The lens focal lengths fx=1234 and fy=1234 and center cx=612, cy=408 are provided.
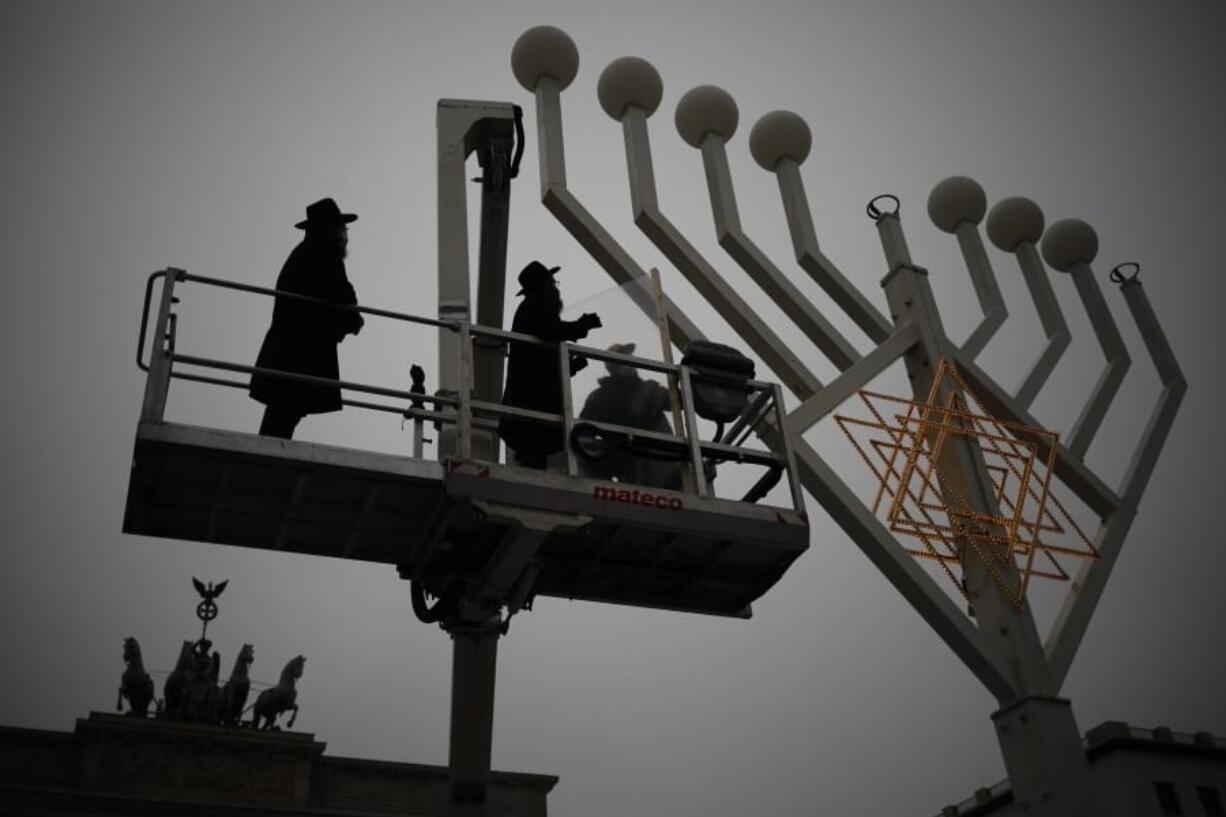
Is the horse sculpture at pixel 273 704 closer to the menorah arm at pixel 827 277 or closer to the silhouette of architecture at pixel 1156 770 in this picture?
the silhouette of architecture at pixel 1156 770

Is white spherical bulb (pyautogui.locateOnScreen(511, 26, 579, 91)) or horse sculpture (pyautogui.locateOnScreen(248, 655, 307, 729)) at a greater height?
horse sculpture (pyautogui.locateOnScreen(248, 655, 307, 729))

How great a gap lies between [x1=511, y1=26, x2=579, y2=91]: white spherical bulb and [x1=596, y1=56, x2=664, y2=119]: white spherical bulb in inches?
10.8

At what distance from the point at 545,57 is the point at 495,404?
3.83 m

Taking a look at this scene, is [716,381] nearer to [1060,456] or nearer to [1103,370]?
[1060,456]

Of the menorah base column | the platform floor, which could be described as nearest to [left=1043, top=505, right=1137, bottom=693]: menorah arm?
the menorah base column

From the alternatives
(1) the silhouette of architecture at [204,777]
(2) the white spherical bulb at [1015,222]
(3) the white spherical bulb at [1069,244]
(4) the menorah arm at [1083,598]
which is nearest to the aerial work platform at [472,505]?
(4) the menorah arm at [1083,598]

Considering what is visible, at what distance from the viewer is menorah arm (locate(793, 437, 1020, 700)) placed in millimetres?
6613

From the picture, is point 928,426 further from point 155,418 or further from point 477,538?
point 155,418

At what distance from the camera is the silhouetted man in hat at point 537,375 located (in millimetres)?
5453

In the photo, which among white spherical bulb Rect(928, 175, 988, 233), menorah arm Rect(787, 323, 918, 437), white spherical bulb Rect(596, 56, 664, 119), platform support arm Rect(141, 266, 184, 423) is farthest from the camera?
white spherical bulb Rect(928, 175, 988, 233)

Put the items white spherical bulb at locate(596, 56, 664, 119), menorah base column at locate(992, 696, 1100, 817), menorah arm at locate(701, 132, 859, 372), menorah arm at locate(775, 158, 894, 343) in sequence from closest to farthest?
menorah base column at locate(992, 696, 1100, 817), menorah arm at locate(701, 132, 859, 372), menorah arm at locate(775, 158, 894, 343), white spherical bulb at locate(596, 56, 664, 119)

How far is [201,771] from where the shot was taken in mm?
19422

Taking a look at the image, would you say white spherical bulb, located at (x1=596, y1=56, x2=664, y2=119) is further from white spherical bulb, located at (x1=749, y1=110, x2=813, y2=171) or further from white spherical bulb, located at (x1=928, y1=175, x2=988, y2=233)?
white spherical bulb, located at (x1=928, y1=175, x2=988, y2=233)

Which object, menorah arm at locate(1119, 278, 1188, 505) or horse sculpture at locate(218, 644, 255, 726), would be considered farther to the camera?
horse sculpture at locate(218, 644, 255, 726)
